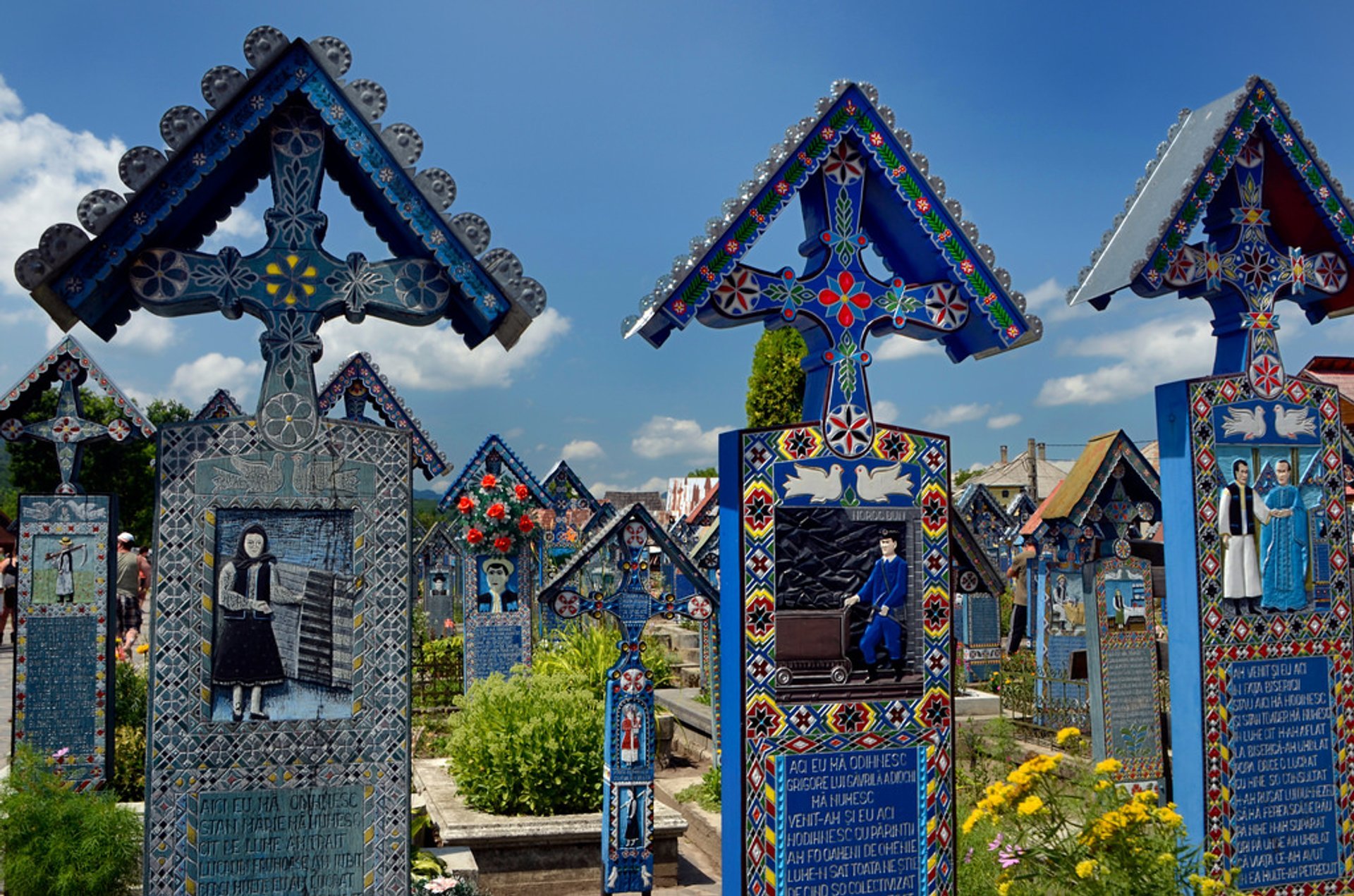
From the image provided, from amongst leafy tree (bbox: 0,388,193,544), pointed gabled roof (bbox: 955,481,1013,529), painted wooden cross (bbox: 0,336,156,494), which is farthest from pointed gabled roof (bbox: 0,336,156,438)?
leafy tree (bbox: 0,388,193,544)

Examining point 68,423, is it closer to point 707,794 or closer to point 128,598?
point 128,598

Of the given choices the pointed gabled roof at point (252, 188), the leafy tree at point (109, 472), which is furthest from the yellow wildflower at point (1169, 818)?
the leafy tree at point (109, 472)

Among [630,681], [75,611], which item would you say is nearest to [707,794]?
[630,681]

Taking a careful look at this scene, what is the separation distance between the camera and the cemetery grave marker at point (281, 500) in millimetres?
4793

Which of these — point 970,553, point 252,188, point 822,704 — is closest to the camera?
point 252,188

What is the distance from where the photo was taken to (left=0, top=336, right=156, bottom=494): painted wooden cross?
34.5ft

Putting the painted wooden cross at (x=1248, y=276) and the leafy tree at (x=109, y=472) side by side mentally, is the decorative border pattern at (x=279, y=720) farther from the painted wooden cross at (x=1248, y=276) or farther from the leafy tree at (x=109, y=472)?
the leafy tree at (x=109, y=472)

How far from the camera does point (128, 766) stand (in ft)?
34.2

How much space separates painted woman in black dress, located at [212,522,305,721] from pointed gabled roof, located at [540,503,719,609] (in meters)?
3.19

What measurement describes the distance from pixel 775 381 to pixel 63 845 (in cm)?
2224

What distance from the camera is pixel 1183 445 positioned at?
6.44 metres

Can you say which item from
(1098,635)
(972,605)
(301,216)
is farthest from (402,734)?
(972,605)

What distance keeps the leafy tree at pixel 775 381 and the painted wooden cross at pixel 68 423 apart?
17927mm

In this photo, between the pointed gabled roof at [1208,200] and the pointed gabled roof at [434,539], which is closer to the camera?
the pointed gabled roof at [1208,200]
